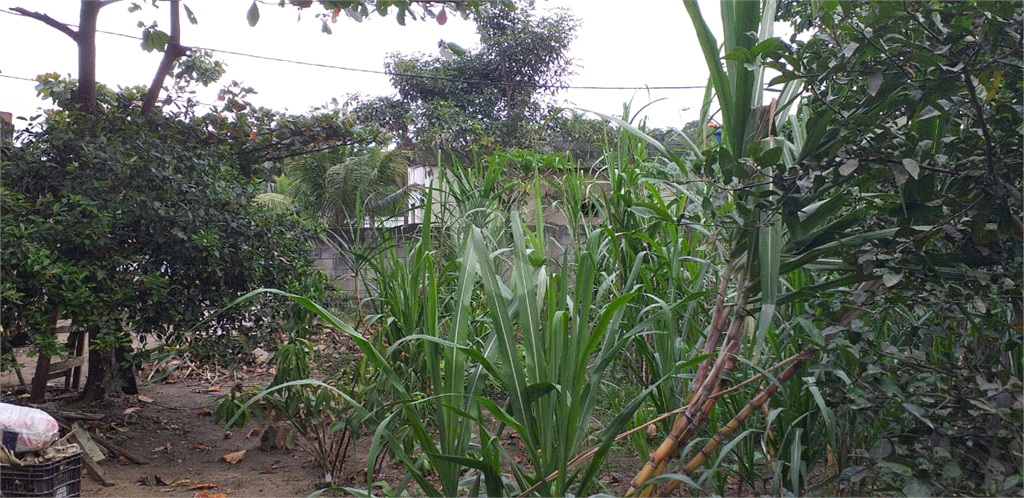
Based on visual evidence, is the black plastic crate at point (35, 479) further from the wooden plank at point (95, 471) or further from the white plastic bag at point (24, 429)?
the wooden plank at point (95, 471)

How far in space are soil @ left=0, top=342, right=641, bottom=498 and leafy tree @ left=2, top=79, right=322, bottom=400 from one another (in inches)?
15.3

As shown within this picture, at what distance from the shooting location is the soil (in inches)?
110

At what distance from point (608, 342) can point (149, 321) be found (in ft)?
7.79

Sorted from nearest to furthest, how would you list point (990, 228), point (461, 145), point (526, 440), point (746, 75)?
point (990, 228), point (746, 75), point (526, 440), point (461, 145)

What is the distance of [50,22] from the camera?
3449 millimetres

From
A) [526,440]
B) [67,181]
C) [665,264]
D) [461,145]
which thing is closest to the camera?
[526,440]

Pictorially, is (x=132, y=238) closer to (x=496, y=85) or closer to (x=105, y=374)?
(x=105, y=374)

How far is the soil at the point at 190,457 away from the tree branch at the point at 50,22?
164 cm

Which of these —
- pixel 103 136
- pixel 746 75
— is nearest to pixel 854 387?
pixel 746 75

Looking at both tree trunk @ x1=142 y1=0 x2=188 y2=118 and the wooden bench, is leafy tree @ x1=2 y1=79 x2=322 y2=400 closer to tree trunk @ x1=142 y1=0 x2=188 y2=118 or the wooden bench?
tree trunk @ x1=142 y1=0 x2=188 y2=118

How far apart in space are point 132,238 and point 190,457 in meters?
1.06

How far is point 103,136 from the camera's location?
318 cm

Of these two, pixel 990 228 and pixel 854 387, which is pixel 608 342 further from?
pixel 990 228

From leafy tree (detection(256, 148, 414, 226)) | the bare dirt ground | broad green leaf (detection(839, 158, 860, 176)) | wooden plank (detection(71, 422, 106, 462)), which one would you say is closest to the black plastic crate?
the bare dirt ground
